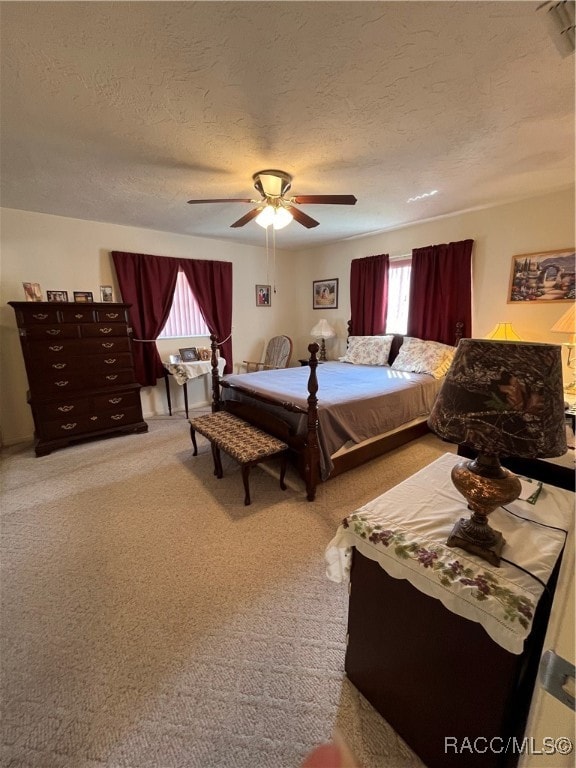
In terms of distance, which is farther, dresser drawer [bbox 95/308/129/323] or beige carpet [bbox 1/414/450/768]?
dresser drawer [bbox 95/308/129/323]

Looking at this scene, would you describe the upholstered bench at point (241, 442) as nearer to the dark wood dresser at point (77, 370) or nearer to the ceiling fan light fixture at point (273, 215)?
the dark wood dresser at point (77, 370)

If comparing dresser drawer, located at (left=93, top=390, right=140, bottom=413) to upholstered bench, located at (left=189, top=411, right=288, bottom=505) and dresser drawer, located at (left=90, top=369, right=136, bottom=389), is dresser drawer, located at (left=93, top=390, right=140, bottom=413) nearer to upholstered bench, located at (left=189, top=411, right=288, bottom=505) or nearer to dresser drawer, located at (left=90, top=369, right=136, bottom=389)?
dresser drawer, located at (left=90, top=369, right=136, bottom=389)

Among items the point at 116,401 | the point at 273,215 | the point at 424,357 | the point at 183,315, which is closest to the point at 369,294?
the point at 424,357

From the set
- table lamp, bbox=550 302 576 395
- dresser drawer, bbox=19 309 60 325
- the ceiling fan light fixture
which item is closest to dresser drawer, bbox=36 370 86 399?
dresser drawer, bbox=19 309 60 325

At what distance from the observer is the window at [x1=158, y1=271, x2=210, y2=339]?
4.23 meters

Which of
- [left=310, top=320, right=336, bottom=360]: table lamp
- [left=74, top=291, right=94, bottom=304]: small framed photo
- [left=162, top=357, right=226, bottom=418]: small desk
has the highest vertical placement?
[left=74, top=291, right=94, bottom=304]: small framed photo

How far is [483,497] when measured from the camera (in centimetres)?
84

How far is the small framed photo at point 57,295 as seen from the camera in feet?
10.9

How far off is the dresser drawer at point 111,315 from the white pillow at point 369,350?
284 centimetres

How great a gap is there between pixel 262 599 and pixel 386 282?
3.90 m

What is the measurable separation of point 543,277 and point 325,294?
9.31 ft

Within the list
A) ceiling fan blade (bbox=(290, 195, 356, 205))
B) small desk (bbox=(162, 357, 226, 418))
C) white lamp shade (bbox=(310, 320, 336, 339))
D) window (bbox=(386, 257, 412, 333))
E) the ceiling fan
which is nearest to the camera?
ceiling fan blade (bbox=(290, 195, 356, 205))

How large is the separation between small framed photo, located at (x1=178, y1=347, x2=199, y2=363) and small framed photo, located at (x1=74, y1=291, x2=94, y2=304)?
3.94ft

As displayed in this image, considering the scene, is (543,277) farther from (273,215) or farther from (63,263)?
(63,263)
